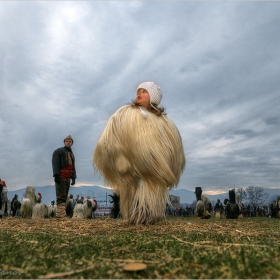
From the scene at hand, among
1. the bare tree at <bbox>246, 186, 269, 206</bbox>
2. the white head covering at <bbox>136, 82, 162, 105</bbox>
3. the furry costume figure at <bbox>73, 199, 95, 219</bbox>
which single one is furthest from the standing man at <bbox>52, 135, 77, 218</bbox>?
the bare tree at <bbox>246, 186, 269, 206</bbox>

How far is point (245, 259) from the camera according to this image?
204cm

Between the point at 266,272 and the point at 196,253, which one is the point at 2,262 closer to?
the point at 196,253

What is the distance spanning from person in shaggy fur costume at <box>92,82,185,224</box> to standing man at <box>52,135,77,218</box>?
5442 millimetres

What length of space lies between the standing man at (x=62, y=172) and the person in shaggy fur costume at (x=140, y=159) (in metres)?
5.44

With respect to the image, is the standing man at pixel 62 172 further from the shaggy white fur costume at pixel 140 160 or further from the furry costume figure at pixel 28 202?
the shaggy white fur costume at pixel 140 160

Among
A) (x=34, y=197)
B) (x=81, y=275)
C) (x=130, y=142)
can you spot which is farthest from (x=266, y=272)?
(x=34, y=197)

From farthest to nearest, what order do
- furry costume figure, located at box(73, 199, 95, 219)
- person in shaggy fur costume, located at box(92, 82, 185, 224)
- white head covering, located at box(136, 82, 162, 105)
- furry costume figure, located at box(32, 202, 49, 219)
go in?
1. furry costume figure, located at box(32, 202, 49, 219)
2. furry costume figure, located at box(73, 199, 95, 219)
3. white head covering, located at box(136, 82, 162, 105)
4. person in shaggy fur costume, located at box(92, 82, 185, 224)

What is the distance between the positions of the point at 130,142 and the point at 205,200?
11.2 meters

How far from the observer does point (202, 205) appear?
1489 centimetres

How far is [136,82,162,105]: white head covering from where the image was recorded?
5867 millimetres

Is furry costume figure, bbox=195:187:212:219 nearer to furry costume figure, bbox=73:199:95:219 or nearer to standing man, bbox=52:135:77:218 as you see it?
furry costume figure, bbox=73:199:95:219

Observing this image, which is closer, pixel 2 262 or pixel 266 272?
pixel 266 272

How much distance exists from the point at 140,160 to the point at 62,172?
6232mm

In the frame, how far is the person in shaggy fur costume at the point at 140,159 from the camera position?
16.3ft
